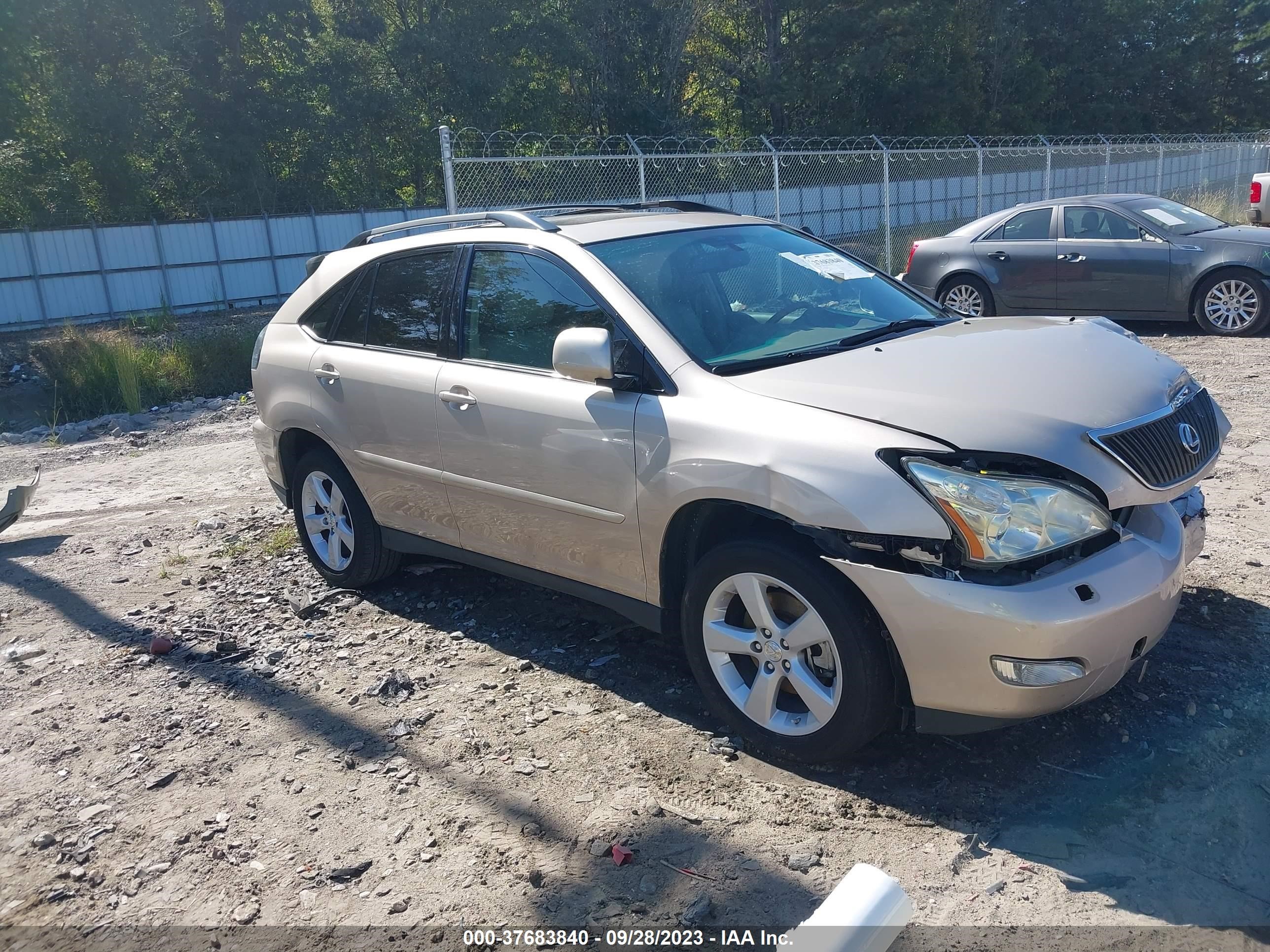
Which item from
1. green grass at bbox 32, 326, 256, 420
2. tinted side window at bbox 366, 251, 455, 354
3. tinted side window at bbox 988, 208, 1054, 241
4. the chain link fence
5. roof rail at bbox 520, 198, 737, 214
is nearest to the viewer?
tinted side window at bbox 366, 251, 455, 354

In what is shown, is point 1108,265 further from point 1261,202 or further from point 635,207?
point 1261,202

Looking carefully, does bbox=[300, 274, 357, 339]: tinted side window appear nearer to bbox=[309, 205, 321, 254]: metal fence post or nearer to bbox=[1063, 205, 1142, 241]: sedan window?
bbox=[1063, 205, 1142, 241]: sedan window

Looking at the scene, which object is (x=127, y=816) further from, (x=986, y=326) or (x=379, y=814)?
(x=986, y=326)

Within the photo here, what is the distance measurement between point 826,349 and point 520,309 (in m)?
1.31

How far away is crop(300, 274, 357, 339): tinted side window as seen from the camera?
5293mm

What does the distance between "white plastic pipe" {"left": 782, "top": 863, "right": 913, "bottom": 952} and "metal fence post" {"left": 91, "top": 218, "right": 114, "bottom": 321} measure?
2297 cm

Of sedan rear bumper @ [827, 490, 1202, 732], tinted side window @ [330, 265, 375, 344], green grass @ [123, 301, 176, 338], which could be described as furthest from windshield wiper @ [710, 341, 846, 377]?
green grass @ [123, 301, 176, 338]

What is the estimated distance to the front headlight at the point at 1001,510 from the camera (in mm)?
3033

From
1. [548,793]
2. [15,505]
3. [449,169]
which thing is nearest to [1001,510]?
[548,793]

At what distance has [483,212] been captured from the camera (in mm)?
4887

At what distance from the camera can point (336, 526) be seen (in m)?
5.44

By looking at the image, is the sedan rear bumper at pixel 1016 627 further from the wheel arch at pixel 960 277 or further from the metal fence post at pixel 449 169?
the wheel arch at pixel 960 277

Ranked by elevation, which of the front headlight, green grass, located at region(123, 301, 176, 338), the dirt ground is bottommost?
green grass, located at region(123, 301, 176, 338)

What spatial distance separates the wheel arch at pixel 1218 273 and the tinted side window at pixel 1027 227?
5.26ft
